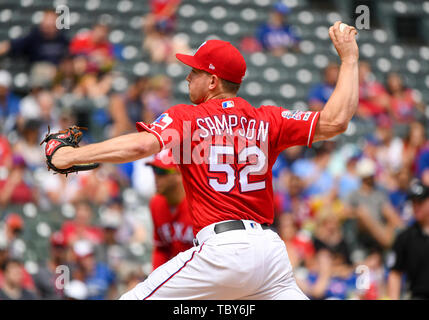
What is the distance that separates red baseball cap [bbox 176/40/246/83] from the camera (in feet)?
11.1

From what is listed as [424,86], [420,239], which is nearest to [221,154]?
[420,239]

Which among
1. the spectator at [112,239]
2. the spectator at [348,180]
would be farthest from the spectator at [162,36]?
the spectator at [112,239]

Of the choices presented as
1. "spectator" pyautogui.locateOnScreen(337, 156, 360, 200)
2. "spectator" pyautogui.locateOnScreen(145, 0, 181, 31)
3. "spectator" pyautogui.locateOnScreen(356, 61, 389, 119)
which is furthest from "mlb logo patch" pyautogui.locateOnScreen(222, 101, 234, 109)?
"spectator" pyautogui.locateOnScreen(145, 0, 181, 31)

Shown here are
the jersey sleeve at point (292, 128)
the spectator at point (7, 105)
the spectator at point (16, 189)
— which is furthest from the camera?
the spectator at point (7, 105)

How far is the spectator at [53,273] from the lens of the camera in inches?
262

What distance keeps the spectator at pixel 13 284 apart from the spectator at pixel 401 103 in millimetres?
→ 6242

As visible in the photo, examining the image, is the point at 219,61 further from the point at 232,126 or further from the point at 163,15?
the point at 163,15

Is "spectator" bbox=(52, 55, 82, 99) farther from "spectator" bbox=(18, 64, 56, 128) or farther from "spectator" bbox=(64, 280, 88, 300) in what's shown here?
"spectator" bbox=(64, 280, 88, 300)

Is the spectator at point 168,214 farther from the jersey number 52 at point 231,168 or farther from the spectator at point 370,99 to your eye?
the spectator at point 370,99

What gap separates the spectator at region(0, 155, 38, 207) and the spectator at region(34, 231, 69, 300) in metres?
0.66

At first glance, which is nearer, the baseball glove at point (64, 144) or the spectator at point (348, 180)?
the baseball glove at point (64, 144)

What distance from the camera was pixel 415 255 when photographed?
509 centimetres
